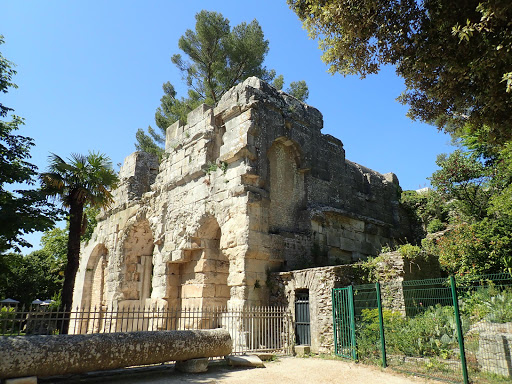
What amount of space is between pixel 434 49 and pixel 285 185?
6.15 m

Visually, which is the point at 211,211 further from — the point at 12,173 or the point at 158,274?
the point at 12,173

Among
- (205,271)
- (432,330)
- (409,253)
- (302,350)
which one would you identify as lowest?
(302,350)

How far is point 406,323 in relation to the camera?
24.0ft

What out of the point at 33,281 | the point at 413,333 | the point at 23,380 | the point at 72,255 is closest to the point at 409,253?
the point at 413,333

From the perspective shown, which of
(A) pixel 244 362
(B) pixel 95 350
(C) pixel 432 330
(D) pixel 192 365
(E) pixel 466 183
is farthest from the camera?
(E) pixel 466 183

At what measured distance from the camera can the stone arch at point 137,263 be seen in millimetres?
14930

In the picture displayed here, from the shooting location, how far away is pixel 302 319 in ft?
29.3

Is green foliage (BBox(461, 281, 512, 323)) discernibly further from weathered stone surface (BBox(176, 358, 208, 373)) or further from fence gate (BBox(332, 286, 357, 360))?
weathered stone surface (BBox(176, 358, 208, 373))

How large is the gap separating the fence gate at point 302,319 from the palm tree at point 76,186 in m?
6.43

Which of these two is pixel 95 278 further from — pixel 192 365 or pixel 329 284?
pixel 329 284

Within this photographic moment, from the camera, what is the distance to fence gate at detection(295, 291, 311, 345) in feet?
28.7

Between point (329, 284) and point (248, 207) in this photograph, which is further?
point (248, 207)

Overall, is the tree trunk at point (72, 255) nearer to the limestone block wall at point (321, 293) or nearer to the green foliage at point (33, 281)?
the limestone block wall at point (321, 293)

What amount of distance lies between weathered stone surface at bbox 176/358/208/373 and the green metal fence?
2926 mm
